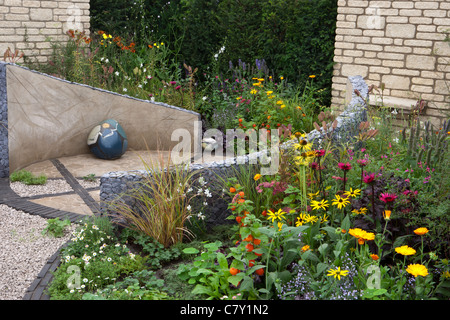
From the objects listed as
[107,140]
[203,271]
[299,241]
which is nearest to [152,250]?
[203,271]

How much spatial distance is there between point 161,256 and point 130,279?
43cm

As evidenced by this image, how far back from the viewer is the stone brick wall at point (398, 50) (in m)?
7.03

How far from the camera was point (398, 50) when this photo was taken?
7281 millimetres

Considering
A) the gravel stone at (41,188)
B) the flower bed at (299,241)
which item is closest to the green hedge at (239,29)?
the flower bed at (299,241)

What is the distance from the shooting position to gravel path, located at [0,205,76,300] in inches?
132

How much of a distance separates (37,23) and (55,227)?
5.60 m

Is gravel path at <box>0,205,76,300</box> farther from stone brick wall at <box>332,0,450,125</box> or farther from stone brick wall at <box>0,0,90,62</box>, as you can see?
stone brick wall at <box>332,0,450,125</box>

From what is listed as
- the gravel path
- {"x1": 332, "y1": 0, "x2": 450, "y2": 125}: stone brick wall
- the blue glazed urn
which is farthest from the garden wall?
{"x1": 332, "y1": 0, "x2": 450, "y2": 125}: stone brick wall

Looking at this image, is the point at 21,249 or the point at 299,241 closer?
the point at 299,241

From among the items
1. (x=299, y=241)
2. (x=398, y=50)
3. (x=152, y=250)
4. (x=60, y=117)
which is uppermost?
(x=398, y=50)

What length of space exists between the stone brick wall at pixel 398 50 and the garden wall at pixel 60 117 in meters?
2.71

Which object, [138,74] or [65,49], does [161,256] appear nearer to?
[138,74]

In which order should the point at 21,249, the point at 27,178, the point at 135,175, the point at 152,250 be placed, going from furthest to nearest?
the point at 27,178, the point at 135,175, the point at 21,249, the point at 152,250

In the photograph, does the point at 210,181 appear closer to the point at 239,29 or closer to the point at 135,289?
the point at 135,289
